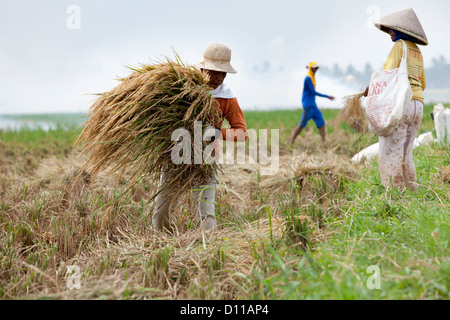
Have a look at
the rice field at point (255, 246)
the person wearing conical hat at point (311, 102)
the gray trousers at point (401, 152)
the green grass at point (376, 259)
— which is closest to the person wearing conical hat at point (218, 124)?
the rice field at point (255, 246)

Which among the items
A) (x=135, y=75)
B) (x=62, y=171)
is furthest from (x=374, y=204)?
(x=62, y=171)

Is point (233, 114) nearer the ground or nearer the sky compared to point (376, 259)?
nearer the sky

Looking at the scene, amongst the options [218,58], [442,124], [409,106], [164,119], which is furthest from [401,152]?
[442,124]

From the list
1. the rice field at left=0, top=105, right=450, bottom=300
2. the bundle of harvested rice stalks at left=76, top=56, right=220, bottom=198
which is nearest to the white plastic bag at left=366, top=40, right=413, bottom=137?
the rice field at left=0, top=105, right=450, bottom=300

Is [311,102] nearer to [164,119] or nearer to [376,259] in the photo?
[164,119]

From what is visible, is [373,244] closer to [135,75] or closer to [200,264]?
[200,264]

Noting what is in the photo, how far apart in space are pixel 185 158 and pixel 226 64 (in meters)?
0.69

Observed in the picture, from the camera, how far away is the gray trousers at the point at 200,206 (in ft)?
8.15

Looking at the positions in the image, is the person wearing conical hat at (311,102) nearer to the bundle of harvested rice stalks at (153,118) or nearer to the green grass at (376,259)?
the green grass at (376,259)

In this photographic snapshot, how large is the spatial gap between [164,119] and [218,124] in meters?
0.38

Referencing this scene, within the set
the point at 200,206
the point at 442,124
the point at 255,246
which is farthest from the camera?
the point at 442,124

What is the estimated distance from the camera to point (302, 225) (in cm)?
228

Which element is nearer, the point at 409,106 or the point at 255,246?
the point at 255,246

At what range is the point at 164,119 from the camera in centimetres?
228
